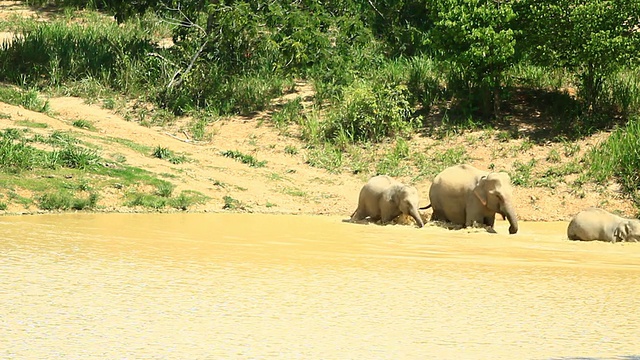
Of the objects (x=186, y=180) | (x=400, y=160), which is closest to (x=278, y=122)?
(x=400, y=160)

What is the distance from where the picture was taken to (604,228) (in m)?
15.0

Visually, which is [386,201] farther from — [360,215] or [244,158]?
[244,158]

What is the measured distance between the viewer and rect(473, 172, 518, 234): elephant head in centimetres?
1580

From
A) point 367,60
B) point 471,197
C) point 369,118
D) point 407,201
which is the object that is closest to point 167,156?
point 369,118

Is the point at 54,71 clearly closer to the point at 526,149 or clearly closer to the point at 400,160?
the point at 400,160

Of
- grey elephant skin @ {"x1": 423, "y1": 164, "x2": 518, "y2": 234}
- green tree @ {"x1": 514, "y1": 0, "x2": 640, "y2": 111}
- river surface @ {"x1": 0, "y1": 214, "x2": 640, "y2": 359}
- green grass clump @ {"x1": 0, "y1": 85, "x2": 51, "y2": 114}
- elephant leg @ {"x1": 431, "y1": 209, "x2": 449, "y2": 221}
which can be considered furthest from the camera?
green grass clump @ {"x1": 0, "y1": 85, "x2": 51, "y2": 114}

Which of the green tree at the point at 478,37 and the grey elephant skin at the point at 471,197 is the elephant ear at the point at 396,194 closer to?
the grey elephant skin at the point at 471,197

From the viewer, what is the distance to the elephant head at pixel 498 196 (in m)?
15.8

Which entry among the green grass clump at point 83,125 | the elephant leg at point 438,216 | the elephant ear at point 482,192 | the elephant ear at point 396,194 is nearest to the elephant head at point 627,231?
the elephant ear at point 482,192

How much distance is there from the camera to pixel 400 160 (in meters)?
22.2

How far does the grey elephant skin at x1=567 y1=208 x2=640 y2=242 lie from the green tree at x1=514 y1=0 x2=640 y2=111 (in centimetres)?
745

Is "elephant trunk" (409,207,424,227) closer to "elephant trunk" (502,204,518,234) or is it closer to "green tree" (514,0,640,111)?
"elephant trunk" (502,204,518,234)

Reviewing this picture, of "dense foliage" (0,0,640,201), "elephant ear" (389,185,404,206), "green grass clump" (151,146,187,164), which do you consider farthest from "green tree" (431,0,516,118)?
"elephant ear" (389,185,404,206)

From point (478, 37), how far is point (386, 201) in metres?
7.19
